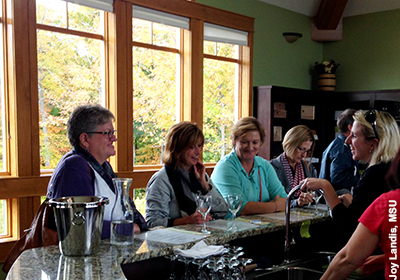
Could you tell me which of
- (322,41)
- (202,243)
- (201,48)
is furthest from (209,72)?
(202,243)

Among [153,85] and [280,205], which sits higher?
[153,85]

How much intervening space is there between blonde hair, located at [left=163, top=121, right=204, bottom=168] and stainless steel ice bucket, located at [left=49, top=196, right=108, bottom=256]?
3.84 feet

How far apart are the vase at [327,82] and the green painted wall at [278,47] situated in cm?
30

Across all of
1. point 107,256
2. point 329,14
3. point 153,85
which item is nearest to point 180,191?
point 107,256

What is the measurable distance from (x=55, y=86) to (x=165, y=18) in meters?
1.58

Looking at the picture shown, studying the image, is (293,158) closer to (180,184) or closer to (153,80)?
(180,184)

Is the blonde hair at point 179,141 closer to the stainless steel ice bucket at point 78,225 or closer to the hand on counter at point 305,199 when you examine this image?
the hand on counter at point 305,199

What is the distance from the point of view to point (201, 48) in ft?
18.3

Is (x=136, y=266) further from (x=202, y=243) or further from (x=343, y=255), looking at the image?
(x=343, y=255)

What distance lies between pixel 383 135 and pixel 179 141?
1288 millimetres

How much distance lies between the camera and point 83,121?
2381 millimetres

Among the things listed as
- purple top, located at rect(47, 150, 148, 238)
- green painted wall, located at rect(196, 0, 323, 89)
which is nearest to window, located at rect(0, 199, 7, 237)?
purple top, located at rect(47, 150, 148, 238)

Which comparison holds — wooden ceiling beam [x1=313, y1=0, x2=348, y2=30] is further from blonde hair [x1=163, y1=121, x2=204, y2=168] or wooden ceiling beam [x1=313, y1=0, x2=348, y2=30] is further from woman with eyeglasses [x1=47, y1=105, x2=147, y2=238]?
woman with eyeglasses [x1=47, y1=105, x2=147, y2=238]

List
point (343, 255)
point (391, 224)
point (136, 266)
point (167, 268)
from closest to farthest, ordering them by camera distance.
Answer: point (391, 224), point (343, 255), point (136, 266), point (167, 268)
